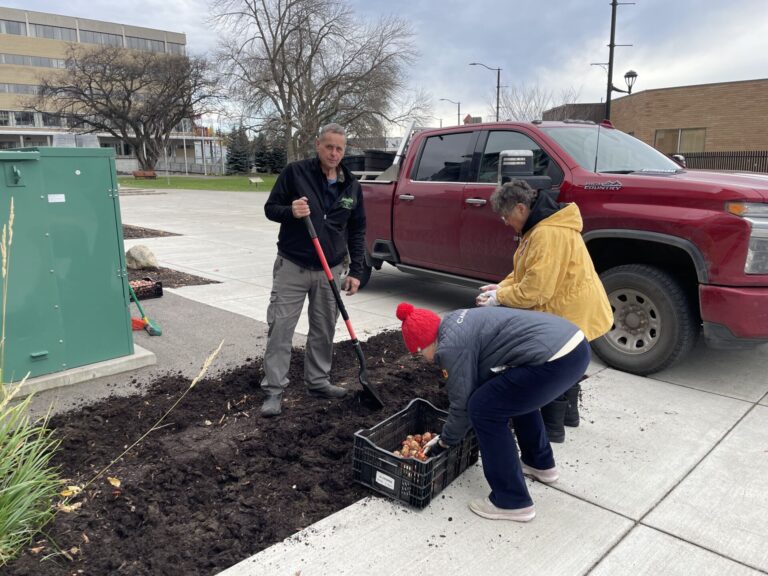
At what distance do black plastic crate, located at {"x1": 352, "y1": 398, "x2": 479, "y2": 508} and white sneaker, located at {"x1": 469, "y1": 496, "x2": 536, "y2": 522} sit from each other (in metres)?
0.25

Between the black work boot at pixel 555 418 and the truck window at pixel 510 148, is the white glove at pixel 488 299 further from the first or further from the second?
the truck window at pixel 510 148

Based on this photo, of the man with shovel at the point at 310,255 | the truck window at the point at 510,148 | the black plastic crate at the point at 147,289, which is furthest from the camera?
the black plastic crate at the point at 147,289

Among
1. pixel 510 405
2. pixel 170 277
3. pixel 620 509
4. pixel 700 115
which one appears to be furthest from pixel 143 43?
pixel 620 509

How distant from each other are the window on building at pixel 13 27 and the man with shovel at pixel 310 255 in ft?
314

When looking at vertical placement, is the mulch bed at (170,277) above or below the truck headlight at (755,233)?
below

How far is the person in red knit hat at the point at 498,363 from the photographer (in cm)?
250

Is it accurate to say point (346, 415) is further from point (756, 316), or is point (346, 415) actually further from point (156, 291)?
point (156, 291)

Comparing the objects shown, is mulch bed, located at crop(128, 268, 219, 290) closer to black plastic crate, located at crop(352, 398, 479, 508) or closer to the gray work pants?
the gray work pants

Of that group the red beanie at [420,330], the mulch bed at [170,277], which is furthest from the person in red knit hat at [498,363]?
the mulch bed at [170,277]

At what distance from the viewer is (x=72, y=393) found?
4.13 metres

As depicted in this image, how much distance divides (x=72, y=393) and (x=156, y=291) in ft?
10.1

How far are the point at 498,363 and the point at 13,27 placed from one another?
9853cm

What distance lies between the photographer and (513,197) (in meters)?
3.17

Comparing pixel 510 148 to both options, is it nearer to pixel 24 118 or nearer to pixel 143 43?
pixel 24 118
